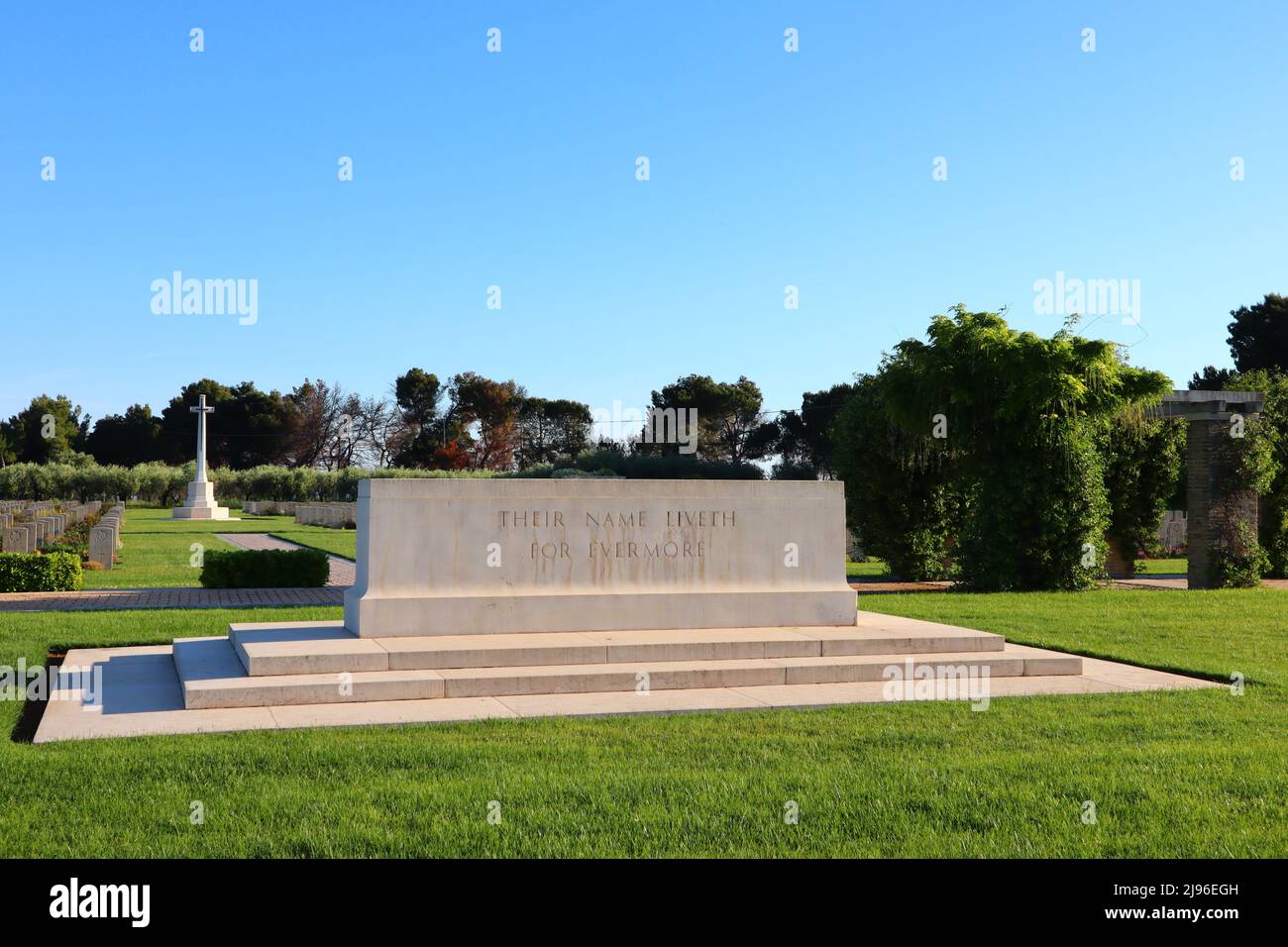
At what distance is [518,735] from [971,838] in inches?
124

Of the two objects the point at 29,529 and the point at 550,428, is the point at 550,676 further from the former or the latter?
the point at 550,428

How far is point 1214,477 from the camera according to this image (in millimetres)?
A: 20109

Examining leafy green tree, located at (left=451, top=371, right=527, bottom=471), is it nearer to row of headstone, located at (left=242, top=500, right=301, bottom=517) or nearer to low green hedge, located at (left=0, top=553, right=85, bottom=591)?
row of headstone, located at (left=242, top=500, right=301, bottom=517)

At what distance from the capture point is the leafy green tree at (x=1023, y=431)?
1819 centimetres

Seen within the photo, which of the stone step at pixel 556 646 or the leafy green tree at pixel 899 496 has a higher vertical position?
the leafy green tree at pixel 899 496

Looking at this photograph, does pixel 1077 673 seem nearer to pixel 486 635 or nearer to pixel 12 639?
pixel 486 635

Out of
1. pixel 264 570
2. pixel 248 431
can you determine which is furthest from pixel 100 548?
pixel 248 431

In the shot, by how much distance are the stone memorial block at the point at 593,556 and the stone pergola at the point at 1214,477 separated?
12101 millimetres

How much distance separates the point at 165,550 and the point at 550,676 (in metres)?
23.6

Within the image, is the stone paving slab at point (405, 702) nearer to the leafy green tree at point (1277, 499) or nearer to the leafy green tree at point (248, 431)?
the leafy green tree at point (1277, 499)

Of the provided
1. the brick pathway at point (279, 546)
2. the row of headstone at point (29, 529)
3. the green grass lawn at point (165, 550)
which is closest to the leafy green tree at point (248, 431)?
the green grass lawn at point (165, 550)

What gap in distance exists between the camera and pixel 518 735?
23.2ft

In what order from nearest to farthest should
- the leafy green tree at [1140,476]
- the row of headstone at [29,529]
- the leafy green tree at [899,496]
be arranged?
the leafy green tree at [899,496]
the row of headstone at [29,529]
the leafy green tree at [1140,476]
